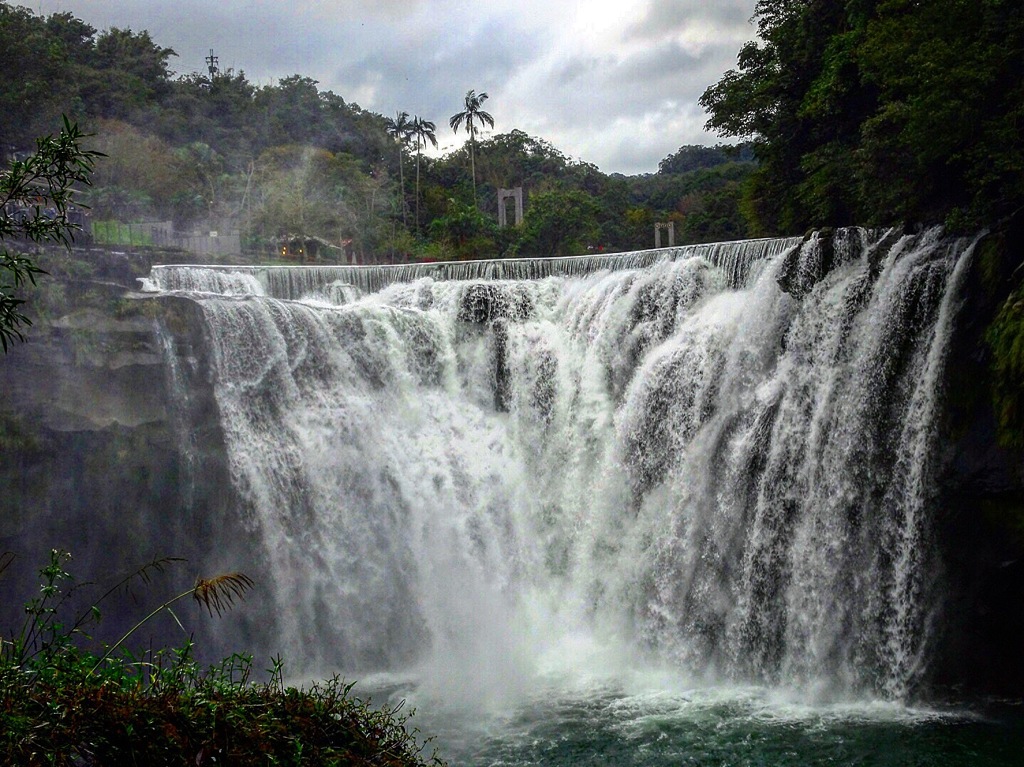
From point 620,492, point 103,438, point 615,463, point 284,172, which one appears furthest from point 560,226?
point 103,438

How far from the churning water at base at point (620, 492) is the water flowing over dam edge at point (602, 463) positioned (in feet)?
0.14

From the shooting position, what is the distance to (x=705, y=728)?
12.3 m

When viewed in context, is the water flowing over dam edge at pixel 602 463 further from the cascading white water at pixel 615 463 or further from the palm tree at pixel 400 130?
the palm tree at pixel 400 130

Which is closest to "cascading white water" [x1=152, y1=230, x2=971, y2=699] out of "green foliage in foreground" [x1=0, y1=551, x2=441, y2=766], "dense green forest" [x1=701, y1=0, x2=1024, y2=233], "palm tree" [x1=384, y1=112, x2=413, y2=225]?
"dense green forest" [x1=701, y1=0, x2=1024, y2=233]

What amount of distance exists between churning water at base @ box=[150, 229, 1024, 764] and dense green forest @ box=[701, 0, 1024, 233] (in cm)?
169

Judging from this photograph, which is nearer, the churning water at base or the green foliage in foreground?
the green foliage in foreground

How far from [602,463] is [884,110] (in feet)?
25.2

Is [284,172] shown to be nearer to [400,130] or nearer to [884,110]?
[400,130]

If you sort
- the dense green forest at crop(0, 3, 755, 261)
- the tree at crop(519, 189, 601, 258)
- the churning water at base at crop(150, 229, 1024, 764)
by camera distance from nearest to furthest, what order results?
the churning water at base at crop(150, 229, 1024, 764)
the dense green forest at crop(0, 3, 755, 261)
the tree at crop(519, 189, 601, 258)

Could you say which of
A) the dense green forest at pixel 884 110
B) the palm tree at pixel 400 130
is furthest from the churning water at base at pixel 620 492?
the palm tree at pixel 400 130

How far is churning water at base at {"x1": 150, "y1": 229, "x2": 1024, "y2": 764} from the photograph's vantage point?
12961 millimetres

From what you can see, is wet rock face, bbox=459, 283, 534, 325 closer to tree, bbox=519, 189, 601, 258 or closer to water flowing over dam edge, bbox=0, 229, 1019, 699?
water flowing over dam edge, bbox=0, 229, 1019, 699

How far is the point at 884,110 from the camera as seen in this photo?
53.2 feet

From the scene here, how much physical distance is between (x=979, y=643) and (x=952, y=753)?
6.27 ft
